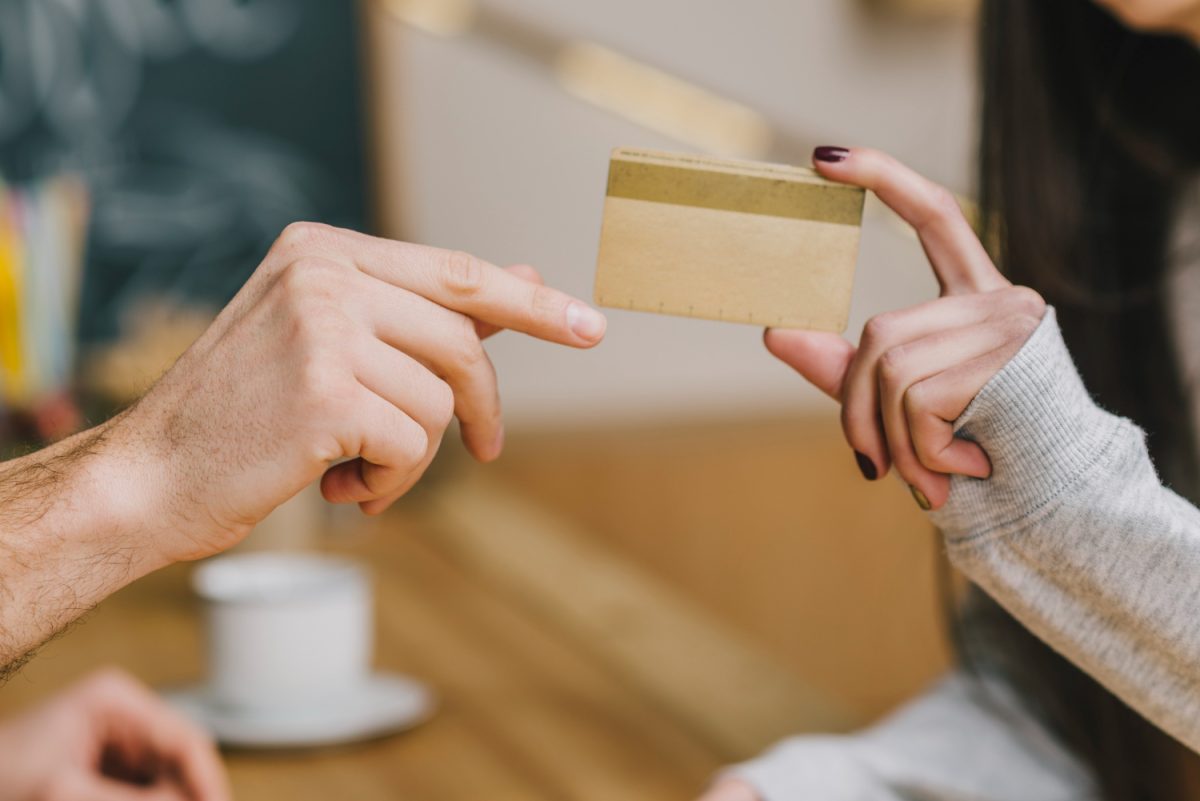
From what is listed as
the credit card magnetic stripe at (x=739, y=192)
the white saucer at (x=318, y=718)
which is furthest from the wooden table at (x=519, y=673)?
the credit card magnetic stripe at (x=739, y=192)

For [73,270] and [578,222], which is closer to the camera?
[73,270]

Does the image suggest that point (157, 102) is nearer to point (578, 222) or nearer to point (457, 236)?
point (457, 236)

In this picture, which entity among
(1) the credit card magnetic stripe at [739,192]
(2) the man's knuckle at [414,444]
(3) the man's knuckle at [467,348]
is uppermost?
(1) the credit card magnetic stripe at [739,192]

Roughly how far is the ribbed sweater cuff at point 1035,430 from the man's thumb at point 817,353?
67mm

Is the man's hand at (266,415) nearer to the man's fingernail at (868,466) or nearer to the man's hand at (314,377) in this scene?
the man's hand at (314,377)

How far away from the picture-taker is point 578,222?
1991mm

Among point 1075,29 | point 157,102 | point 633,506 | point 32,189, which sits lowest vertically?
point 633,506

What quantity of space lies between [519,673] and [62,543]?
50 centimetres

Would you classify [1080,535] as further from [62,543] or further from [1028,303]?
[62,543]

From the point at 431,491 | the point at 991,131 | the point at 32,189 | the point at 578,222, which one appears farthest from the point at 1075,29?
the point at 32,189

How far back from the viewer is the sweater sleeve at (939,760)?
0.75 m

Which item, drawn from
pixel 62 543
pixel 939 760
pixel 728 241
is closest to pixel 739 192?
pixel 728 241

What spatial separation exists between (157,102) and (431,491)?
698 millimetres

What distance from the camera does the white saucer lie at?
2.73ft
